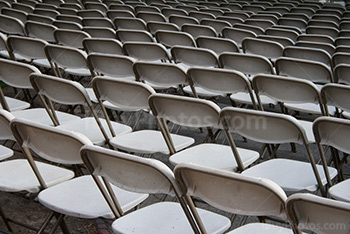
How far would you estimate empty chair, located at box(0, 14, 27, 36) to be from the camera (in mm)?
6441

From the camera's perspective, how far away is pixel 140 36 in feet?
19.7

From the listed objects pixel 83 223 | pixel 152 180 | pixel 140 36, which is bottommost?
pixel 83 223

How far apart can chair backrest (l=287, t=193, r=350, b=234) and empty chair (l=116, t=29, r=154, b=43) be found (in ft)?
13.2

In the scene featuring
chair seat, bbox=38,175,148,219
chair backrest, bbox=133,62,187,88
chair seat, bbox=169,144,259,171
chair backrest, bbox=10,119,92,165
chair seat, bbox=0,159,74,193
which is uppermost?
chair backrest, bbox=10,119,92,165

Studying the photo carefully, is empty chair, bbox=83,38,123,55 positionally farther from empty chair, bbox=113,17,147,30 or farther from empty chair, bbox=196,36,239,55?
empty chair, bbox=113,17,147,30

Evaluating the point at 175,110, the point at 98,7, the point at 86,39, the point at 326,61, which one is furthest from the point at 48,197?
the point at 98,7

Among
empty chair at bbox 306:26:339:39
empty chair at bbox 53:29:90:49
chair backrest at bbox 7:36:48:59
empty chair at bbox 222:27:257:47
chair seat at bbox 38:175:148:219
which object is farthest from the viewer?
empty chair at bbox 306:26:339:39

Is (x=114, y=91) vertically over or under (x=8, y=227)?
over

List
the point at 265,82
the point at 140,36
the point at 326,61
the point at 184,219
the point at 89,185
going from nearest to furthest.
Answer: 1. the point at 184,219
2. the point at 89,185
3. the point at 265,82
4. the point at 326,61
5. the point at 140,36

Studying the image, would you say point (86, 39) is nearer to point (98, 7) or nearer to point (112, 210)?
point (112, 210)

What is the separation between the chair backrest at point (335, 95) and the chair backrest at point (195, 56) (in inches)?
54.3

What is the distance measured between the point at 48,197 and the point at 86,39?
2.64m

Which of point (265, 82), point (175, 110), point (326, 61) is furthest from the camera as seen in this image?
point (326, 61)

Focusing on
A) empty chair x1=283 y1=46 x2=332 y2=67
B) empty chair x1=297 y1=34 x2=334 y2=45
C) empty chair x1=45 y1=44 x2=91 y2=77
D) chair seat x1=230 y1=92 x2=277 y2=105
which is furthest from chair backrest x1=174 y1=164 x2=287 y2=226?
empty chair x1=297 y1=34 x2=334 y2=45
